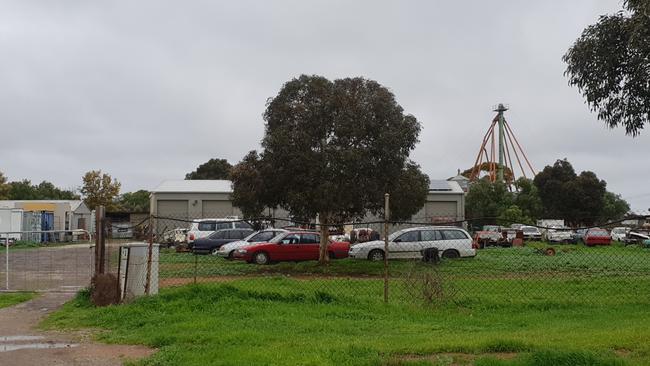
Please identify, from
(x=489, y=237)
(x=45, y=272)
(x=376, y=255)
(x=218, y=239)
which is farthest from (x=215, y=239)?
(x=489, y=237)

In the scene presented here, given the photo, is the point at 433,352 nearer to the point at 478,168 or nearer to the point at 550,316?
the point at 550,316

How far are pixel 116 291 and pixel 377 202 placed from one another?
11952 mm

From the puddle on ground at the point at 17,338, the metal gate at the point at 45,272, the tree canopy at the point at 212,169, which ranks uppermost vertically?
the tree canopy at the point at 212,169

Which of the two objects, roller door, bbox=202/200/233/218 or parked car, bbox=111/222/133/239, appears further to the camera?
roller door, bbox=202/200/233/218

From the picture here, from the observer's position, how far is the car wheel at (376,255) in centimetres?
2566

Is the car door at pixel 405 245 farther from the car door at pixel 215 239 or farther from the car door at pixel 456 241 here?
the car door at pixel 215 239

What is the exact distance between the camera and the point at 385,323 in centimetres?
998

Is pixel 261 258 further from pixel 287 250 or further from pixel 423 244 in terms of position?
pixel 423 244

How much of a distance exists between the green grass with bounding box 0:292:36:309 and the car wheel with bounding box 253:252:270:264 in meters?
11.1

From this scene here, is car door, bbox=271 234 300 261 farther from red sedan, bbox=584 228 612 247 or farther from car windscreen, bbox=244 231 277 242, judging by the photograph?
red sedan, bbox=584 228 612 247

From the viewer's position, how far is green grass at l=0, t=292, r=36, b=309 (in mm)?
13370

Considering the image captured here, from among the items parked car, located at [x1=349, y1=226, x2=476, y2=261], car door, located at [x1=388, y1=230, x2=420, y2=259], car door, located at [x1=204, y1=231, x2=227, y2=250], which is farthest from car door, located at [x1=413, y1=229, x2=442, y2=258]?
car door, located at [x1=204, y1=231, x2=227, y2=250]

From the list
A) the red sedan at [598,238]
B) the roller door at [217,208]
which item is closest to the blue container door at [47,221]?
the roller door at [217,208]

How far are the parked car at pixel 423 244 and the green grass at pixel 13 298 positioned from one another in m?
13.0
